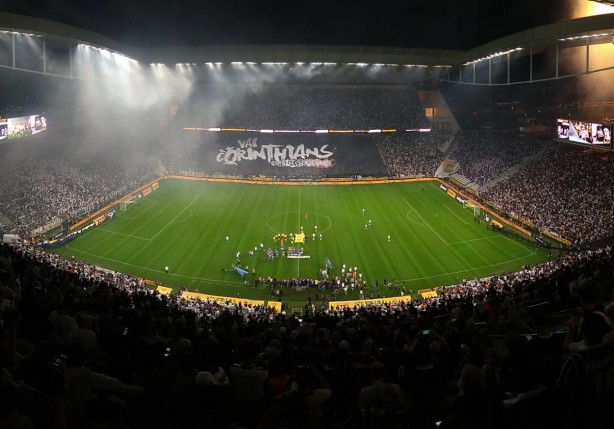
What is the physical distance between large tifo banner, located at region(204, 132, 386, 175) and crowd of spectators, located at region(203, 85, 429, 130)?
1.88 meters

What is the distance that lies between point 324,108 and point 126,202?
34968 millimetres

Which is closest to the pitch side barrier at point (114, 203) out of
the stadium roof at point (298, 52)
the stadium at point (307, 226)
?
the stadium at point (307, 226)

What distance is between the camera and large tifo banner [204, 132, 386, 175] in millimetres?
66625

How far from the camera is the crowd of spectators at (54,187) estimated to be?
42.5 meters

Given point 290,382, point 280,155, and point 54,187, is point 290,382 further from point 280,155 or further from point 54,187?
point 280,155

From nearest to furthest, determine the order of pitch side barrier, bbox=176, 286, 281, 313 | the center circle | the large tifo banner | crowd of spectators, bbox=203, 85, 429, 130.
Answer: pitch side barrier, bbox=176, 286, 281, 313
the center circle
the large tifo banner
crowd of spectators, bbox=203, 85, 429, 130

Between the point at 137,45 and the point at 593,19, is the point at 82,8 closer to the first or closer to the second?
the point at 137,45

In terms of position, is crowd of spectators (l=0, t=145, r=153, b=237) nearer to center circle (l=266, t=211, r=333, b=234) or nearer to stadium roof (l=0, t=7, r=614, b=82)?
stadium roof (l=0, t=7, r=614, b=82)

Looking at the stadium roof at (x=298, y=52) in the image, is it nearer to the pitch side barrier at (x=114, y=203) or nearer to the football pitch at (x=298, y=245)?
the pitch side barrier at (x=114, y=203)

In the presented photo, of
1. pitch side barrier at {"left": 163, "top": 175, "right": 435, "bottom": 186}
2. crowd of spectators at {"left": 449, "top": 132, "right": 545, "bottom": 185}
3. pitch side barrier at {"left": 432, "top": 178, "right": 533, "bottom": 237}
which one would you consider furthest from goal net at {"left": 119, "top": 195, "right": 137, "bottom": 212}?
crowd of spectators at {"left": 449, "top": 132, "right": 545, "bottom": 185}

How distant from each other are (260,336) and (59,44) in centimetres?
4974

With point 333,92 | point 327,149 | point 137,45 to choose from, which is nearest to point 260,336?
point 327,149

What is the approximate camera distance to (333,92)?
78.1m

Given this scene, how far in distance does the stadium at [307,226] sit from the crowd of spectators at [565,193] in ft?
0.84
